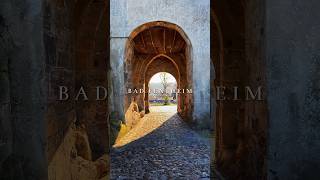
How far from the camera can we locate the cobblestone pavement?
4.66 metres

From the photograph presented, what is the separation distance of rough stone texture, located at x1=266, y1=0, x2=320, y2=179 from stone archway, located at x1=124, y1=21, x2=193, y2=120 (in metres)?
8.05

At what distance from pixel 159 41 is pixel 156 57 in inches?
130

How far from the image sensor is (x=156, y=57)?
16609 millimetres

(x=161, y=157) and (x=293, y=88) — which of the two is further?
(x=161, y=157)

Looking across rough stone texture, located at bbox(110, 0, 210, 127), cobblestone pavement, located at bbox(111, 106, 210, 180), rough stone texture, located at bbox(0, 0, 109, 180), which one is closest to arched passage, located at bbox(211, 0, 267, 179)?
cobblestone pavement, located at bbox(111, 106, 210, 180)

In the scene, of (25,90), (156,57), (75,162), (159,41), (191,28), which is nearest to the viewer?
(25,90)

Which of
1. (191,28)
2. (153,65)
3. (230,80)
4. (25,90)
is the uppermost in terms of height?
(191,28)

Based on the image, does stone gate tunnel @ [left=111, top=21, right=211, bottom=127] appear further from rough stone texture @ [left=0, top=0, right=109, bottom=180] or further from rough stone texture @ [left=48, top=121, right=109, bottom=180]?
rough stone texture @ [left=0, top=0, right=109, bottom=180]

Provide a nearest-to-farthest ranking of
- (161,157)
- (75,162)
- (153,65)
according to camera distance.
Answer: (75,162)
(161,157)
(153,65)

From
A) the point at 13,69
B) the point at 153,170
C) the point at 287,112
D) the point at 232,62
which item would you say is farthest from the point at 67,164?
the point at 232,62

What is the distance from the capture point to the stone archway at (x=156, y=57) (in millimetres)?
10688

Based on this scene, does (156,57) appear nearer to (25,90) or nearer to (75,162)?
(75,162)

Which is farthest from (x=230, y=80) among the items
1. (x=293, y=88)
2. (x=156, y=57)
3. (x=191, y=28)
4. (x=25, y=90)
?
(x=156, y=57)

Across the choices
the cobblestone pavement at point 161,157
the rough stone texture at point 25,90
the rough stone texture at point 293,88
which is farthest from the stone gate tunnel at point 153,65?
the rough stone texture at point 293,88
